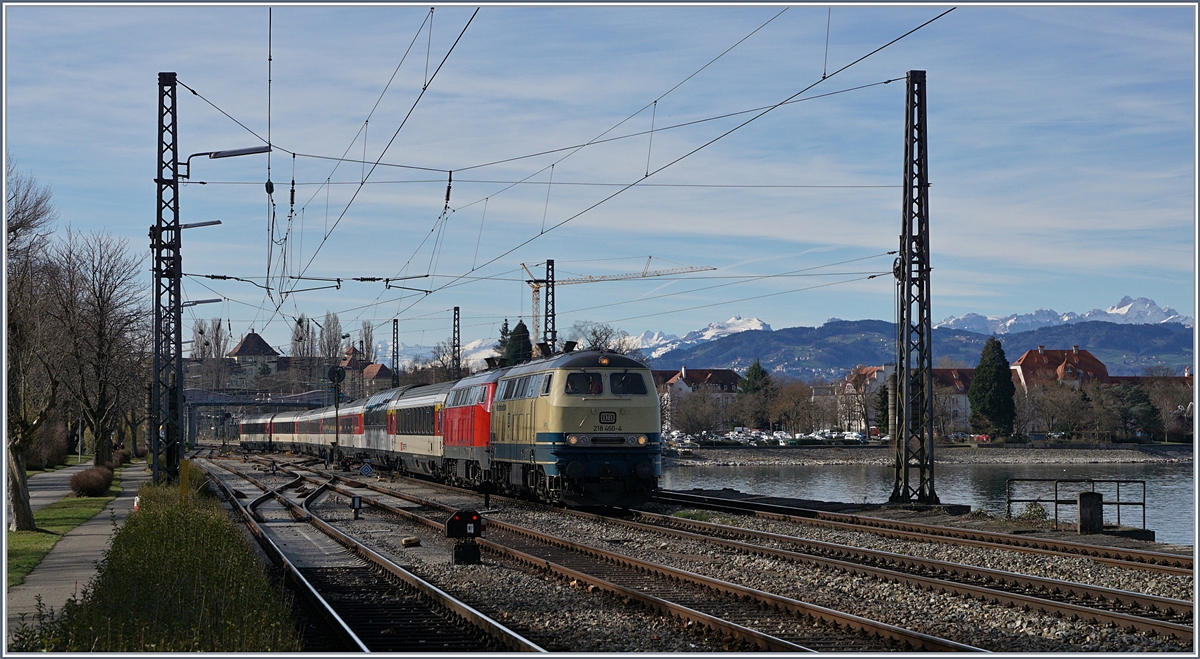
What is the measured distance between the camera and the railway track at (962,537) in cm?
1642

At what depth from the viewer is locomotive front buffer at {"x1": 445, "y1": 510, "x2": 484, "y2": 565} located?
18.3 metres

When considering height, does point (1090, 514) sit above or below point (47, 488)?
above

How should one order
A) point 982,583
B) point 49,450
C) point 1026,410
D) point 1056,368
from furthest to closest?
point 1056,368 → point 1026,410 → point 49,450 → point 982,583

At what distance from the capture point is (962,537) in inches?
824

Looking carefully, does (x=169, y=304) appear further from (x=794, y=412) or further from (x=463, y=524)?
(x=794, y=412)

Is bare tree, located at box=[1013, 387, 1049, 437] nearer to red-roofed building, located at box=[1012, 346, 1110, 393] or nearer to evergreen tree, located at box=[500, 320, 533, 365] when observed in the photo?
red-roofed building, located at box=[1012, 346, 1110, 393]

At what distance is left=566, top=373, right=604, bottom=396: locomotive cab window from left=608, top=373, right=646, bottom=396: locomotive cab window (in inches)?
11.6

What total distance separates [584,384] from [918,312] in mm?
8430

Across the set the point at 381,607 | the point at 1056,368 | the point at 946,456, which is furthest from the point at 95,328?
the point at 1056,368

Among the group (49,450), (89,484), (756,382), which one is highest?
(756,382)

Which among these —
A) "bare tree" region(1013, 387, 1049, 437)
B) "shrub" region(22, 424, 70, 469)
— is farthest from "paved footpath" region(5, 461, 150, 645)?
"bare tree" region(1013, 387, 1049, 437)

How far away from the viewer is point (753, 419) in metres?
147

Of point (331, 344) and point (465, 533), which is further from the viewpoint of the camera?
point (331, 344)

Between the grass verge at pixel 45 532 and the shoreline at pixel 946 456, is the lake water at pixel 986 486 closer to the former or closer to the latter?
the shoreline at pixel 946 456
